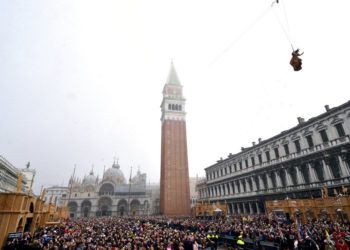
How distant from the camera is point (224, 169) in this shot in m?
48.4

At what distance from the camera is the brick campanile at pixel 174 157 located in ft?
178

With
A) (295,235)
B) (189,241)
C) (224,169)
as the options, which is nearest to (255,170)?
(224,169)

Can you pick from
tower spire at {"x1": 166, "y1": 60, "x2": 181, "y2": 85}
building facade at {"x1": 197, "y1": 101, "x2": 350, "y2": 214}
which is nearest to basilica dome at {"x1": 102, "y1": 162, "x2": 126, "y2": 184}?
tower spire at {"x1": 166, "y1": 60, "x2": 181, "y2": 85}

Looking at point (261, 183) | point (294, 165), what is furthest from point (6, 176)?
point (294, 165)

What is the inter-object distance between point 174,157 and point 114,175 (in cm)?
4095

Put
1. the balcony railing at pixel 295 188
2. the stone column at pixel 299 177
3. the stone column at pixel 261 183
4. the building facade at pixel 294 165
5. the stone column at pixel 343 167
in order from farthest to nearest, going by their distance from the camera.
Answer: the stone column at pixel 261 183, the stone column at pixel 299 177, the building facade at pixel 294 165, the balcony railing at pixel 295 188, the stone column at pixel 343 167

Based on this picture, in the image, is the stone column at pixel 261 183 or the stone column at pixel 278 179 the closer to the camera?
the stone column at pixel 278 179

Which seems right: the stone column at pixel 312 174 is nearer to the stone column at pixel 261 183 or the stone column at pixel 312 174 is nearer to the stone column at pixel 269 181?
the stone column at pixel 269 181

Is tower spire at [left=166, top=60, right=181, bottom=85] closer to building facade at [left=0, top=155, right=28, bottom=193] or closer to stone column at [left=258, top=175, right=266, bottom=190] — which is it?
stone column at [left=258, top=175, right=266, bottom=190]

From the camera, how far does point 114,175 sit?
289 ft

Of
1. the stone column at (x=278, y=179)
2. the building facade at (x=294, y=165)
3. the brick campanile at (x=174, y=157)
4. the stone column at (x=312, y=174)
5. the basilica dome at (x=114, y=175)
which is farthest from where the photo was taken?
the basilica dome at (x=114, y=175)

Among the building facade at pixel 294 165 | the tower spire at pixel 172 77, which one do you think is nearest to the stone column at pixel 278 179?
the building facade at pixel 294 165

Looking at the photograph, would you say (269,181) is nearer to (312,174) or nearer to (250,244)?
(312,174)

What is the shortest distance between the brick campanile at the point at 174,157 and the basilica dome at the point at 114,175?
1247 inches
